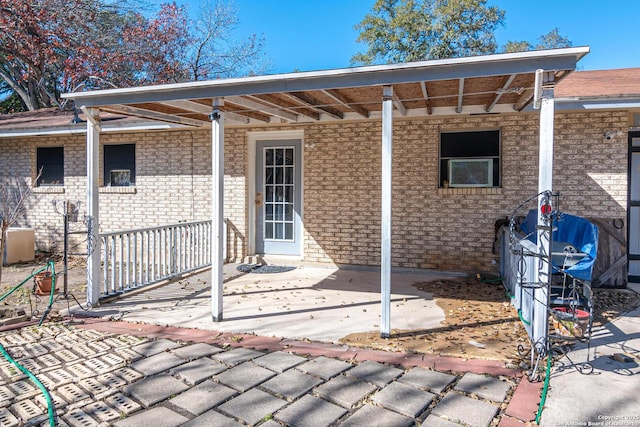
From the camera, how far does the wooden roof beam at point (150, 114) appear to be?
17.9 ft

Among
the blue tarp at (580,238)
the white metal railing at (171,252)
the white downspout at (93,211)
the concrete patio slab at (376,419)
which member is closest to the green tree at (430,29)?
the white metal railing at (171,252)

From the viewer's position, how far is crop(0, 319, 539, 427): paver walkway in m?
2.74

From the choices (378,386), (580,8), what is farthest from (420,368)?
(580,8)

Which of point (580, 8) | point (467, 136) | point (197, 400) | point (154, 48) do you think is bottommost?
point (197, 400)

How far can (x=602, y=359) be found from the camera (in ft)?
11.9

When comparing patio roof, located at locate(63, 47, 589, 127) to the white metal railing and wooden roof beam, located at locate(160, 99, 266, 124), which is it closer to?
wooden roof beam, located at locate(160, 99, 266, 124)

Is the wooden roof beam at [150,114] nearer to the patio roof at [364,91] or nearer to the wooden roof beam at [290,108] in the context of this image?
the patio roof at [364,91]

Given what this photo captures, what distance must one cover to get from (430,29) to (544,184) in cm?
1920

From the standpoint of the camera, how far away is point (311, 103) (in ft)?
19.1

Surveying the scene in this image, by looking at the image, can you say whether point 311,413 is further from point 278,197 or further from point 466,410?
point 278,197

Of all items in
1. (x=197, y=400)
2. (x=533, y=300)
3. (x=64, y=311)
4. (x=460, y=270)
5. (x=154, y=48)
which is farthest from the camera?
(x=154, y=48)

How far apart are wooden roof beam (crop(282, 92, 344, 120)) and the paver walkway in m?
2.83

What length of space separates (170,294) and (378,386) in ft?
12.6

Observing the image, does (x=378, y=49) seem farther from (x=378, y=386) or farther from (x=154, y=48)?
(x=378, y=386)
